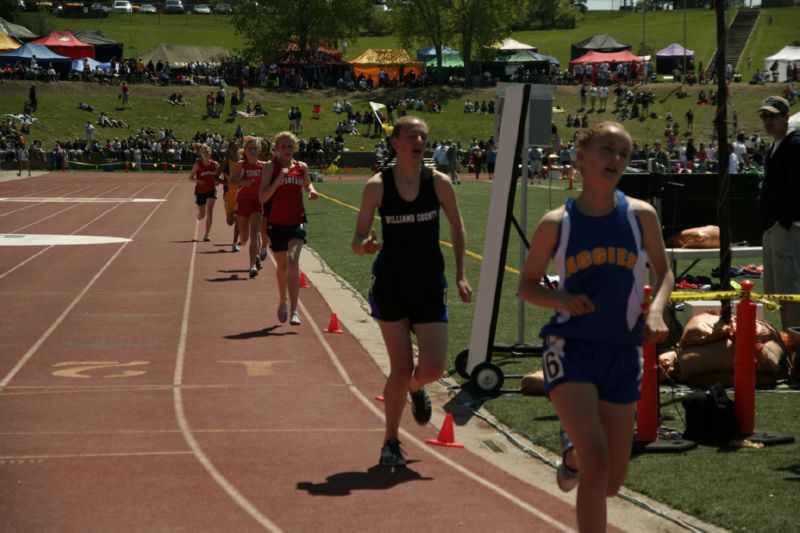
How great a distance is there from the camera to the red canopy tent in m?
85.2

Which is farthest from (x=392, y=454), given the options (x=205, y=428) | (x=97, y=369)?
(x=97, y=369)

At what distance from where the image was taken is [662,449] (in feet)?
26.3

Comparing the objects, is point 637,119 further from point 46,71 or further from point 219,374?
point 219,374

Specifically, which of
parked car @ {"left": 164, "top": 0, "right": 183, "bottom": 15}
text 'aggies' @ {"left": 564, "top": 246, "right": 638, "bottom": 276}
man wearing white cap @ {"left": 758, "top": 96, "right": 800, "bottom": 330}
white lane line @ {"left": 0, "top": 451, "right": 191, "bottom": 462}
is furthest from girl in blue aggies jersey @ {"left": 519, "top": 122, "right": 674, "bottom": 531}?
parked car @ {"left": 164, "top": 0, "right": 183, "bottom": 15}

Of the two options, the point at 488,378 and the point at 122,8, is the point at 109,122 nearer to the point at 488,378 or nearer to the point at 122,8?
the point at 488,378

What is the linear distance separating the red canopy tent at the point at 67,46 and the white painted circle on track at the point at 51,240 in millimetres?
62006

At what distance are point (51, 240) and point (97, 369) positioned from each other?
14.5 m

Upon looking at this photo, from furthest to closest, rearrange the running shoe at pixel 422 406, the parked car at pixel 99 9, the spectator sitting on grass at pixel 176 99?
A: 1. the parked car at pixel 99 9
2. the spectator sitting on grass at pixel 176 99
3. the running shoe at pixel 422 406

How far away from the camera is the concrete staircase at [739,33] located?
104m

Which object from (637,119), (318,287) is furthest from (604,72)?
(318,287)

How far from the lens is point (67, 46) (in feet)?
281

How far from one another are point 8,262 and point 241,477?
14258 millimetres

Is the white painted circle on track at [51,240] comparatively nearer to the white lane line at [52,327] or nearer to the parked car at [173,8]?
the white lane line at [52,327]

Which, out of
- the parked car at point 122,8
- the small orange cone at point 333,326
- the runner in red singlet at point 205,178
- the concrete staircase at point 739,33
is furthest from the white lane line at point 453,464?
the parked car at point 122,8
